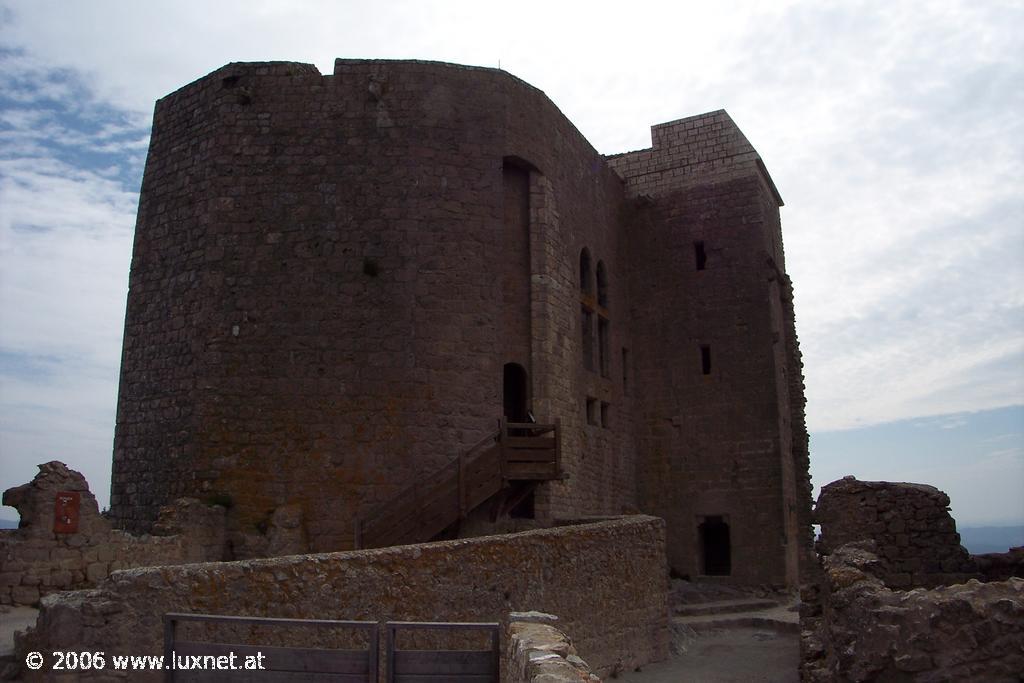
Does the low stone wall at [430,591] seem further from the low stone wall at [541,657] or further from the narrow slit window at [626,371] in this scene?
the narrow slit window at [626,371]

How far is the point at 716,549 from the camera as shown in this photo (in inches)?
842

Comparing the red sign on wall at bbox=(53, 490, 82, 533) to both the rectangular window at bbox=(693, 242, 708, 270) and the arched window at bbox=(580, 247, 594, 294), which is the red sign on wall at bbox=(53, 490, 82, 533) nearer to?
the arched window at bbox=(580, 247, 594, 294)

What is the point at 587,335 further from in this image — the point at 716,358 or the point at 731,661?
the point at 731,661

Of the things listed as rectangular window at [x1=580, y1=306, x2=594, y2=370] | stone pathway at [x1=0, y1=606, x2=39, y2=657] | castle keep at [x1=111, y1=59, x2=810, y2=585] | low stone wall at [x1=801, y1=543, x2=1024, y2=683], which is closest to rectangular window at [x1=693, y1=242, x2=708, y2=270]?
rectangular window at [x1=580, y1=306, x2=594, y2=370]

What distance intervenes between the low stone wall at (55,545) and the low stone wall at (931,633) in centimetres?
894

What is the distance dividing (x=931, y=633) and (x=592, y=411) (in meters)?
12.6

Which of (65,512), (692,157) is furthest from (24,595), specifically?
(692,157)

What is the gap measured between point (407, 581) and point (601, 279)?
13.7 metres

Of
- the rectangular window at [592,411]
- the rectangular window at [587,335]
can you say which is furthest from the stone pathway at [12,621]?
the rectangular window at [587,335]

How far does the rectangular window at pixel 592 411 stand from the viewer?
62.9ft

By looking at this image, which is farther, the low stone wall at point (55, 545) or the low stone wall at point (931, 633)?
the low stone wall at point (55, 545)

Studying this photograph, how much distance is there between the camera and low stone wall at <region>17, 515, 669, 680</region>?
6.12 metres

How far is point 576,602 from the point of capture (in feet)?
33.7

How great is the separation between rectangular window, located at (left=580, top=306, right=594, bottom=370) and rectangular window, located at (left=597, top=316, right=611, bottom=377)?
59cm
